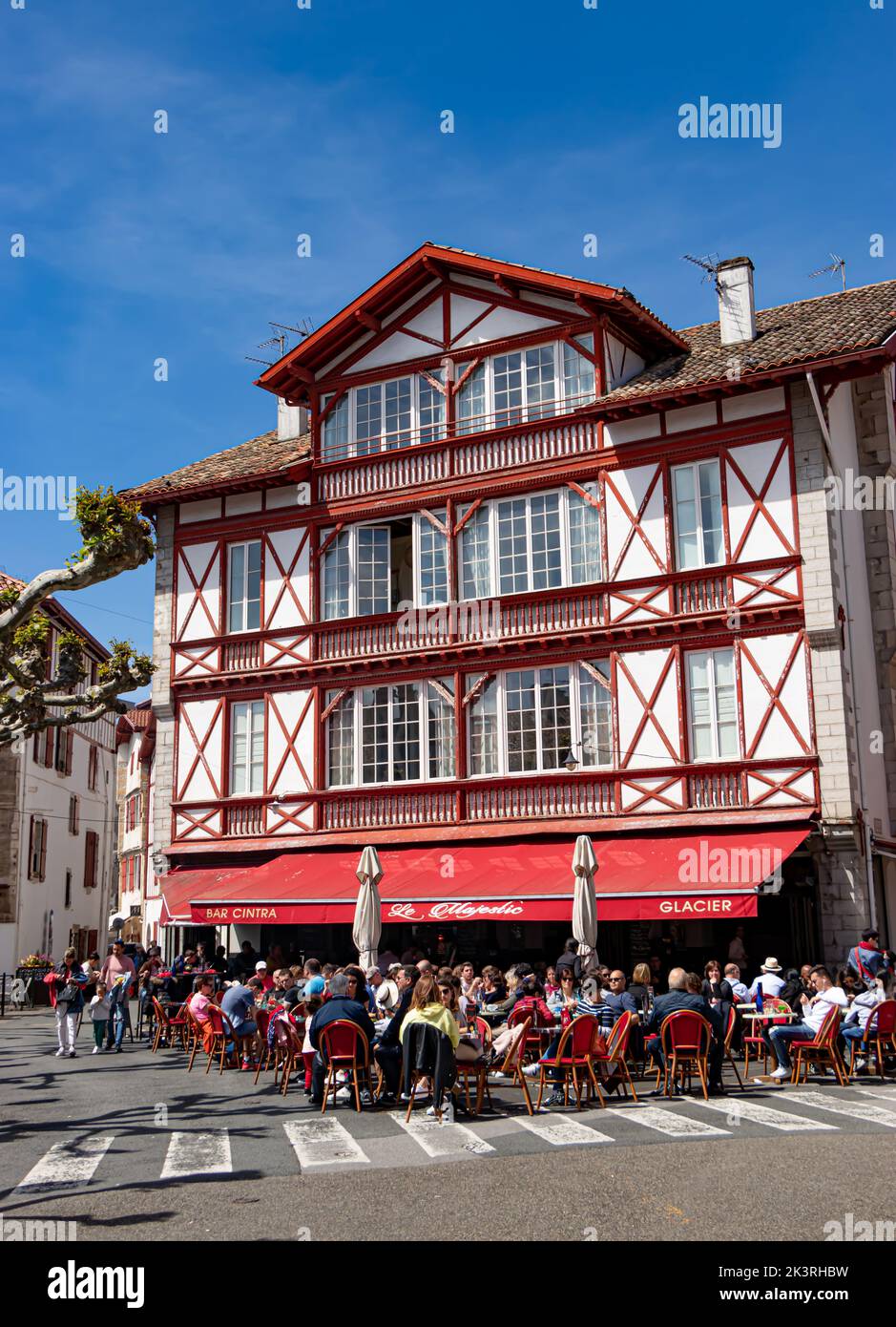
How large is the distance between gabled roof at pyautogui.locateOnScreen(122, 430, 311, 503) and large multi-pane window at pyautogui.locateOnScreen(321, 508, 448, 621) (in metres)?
1.80

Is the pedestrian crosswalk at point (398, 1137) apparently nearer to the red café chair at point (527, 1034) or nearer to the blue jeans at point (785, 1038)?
the blue jeans at point (785, 1038)

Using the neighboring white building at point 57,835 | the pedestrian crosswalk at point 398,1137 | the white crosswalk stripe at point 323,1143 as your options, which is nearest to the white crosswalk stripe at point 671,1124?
the pedestrian crosswalk at point 398,1137

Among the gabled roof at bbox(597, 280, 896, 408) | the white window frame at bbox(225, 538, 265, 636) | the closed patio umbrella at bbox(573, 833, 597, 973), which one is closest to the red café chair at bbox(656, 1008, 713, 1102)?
the closed patio umbrella at bbox(573, 833, 597, 973)

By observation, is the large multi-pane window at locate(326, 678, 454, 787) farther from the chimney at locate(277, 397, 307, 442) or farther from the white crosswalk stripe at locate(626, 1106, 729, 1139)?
the white crosswalk stripe at locate(626, 1106, 729, 1139)

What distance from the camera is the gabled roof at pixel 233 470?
82.3 ft

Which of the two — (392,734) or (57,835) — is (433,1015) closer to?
(392,734)

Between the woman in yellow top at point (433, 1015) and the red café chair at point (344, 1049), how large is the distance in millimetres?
667

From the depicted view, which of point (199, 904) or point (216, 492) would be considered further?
point (216, 492)

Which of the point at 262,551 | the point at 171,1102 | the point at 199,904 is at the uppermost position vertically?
the point at 262,551

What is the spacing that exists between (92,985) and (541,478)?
11.6 m

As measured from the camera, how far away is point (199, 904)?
22.3m
